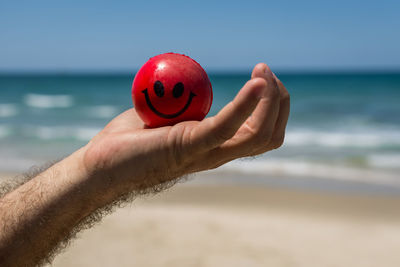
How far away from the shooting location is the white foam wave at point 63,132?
14.2 m

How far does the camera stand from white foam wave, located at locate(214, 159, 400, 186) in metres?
8.48

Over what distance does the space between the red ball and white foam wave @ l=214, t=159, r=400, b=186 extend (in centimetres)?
650

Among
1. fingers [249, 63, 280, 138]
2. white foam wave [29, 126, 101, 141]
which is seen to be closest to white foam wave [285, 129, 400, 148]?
white foam wave [29, 126, 101, 141]

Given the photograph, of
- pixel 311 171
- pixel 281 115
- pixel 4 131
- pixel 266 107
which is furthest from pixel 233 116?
pixel 4 131

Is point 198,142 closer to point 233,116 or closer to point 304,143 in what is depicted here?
point 233,116

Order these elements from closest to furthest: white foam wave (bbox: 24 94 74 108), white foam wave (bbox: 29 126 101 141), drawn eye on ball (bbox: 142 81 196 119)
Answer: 1. drawn eye on ball (bbox: 142 81 196 119)
2. white foam wave (bbox: 29 126 101 141)
3. white foam wave (bbox: 24 94 74 108)

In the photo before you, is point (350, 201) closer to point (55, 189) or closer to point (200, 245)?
point (200, 245)

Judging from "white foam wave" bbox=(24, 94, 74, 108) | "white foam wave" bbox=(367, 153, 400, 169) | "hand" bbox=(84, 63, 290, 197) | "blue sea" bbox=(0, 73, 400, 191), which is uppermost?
"hand" bbox=(84, 63, 290, 197)

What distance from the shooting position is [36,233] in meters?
2.02

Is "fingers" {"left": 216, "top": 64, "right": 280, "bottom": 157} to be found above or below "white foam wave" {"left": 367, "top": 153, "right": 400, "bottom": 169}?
above

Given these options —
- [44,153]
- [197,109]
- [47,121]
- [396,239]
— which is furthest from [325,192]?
[47,121]

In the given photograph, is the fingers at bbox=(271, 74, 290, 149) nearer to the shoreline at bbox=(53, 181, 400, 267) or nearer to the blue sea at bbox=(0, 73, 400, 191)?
the shoreline at bbox=(53, 181, 400, 267)

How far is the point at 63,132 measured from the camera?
15.4 meters

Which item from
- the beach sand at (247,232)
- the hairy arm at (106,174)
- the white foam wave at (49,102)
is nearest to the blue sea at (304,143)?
the beach sand at (247,232)
